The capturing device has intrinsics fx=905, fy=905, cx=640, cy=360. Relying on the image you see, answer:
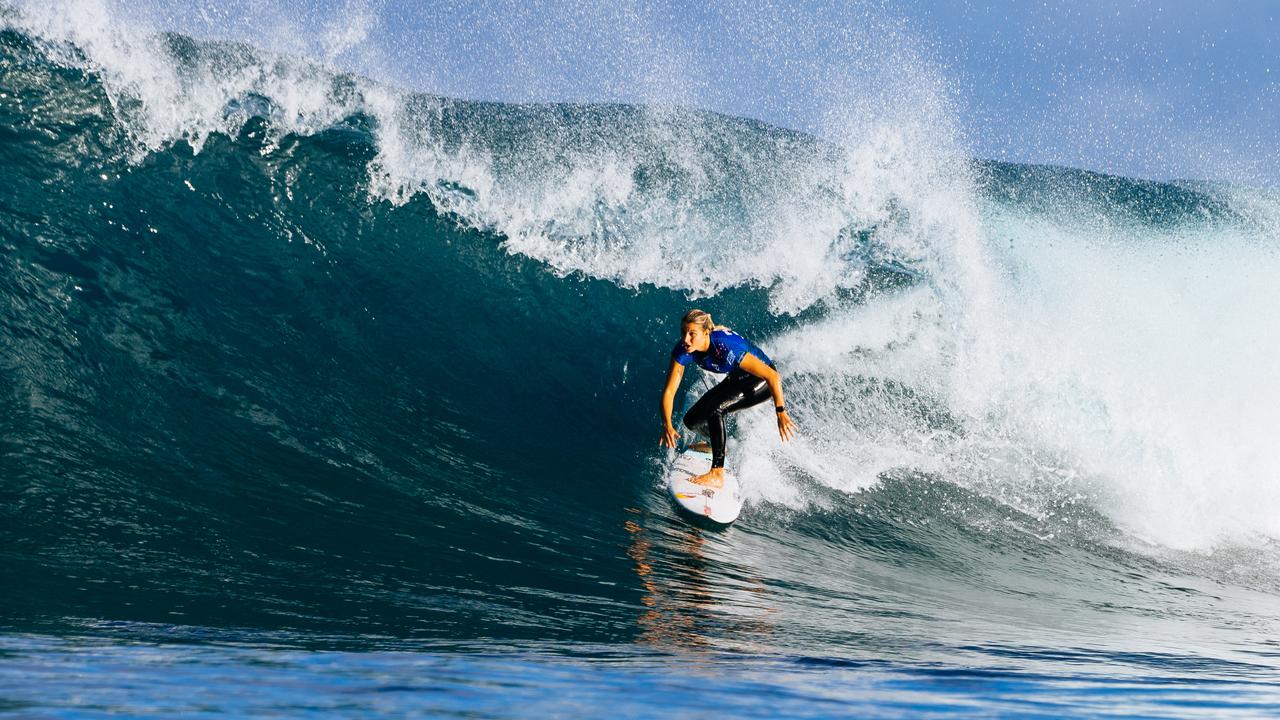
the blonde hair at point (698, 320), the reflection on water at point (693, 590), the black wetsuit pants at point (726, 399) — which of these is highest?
the blonde hair at point (698, 320)

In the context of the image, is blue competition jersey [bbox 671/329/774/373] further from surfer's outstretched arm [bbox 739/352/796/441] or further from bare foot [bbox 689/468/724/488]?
bare foot [bbox 689/468/724/488]

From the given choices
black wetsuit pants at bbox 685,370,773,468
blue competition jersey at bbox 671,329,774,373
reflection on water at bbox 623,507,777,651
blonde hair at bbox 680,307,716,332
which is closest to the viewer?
reflection on water at bbox 623,507,777,651

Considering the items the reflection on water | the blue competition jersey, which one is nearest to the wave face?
the reflection on water

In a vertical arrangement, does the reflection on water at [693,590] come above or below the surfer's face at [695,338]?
below

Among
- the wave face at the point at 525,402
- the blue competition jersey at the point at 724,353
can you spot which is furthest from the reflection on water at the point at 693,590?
the blue competition jersey at the point at 724,353

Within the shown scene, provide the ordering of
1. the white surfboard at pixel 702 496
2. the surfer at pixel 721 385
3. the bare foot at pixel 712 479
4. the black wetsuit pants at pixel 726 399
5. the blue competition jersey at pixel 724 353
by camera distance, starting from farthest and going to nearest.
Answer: the black wetsuit pants at pixel 726 399, the bare foot at pixel 712 479, the blue competition jersey at pixel 724 353, the white surfboard at pixel 702 496, the surfer at pixel 721 385

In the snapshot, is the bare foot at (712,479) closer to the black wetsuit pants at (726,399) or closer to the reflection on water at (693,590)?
the black wetsuit pants at (726,399)

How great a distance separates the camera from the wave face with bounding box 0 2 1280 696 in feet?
12.6

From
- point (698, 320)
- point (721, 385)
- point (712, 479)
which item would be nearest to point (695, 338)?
point (698, 320)

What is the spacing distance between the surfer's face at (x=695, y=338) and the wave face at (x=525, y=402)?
1.15 m

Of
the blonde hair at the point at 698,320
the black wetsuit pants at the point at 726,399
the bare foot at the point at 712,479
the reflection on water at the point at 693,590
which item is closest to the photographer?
the reflection on water at the point at 693,590

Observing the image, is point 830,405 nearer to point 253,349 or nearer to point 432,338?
point 432,338

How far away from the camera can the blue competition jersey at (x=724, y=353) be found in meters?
6.08

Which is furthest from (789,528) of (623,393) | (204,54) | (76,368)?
(204,54)
